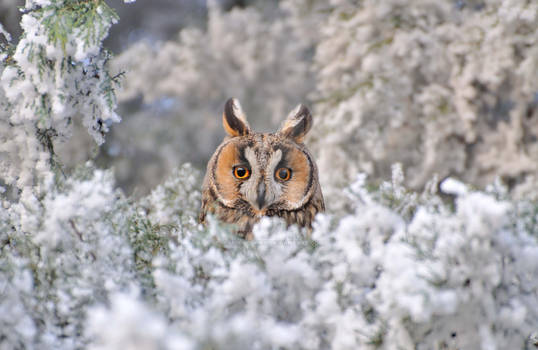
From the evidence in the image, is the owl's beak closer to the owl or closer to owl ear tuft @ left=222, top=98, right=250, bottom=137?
the owl

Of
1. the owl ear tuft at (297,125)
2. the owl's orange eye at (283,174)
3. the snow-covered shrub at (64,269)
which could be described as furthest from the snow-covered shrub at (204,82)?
the snow-covered shrub at (64,269)

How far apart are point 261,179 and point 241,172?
0.11m

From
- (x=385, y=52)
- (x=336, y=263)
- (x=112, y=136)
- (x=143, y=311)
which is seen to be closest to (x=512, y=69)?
(x=385, y=52)

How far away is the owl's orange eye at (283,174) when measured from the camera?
2.04 m

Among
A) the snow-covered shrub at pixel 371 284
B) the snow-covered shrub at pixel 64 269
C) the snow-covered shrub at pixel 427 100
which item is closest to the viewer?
the snow-covered shrub at pixel 371 284

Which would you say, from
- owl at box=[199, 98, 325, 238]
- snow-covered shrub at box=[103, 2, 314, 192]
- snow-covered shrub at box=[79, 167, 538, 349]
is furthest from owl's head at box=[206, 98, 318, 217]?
snow-covered shrub at box=[103, 2, 314, 192]

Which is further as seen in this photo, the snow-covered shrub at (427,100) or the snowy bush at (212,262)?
the snow-covered shrub at (427,100)

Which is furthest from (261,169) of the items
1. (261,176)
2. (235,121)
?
(235,121)

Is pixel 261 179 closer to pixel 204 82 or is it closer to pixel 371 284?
pixel 371 284

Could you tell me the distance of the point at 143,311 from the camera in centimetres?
84

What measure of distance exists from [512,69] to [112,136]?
4644 mm

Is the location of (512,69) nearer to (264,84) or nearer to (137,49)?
(264,84)

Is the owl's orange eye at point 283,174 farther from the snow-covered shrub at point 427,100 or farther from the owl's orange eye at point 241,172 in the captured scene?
the snow-covered shrub at point 427,100

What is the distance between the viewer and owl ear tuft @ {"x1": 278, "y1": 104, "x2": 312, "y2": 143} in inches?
84.3
